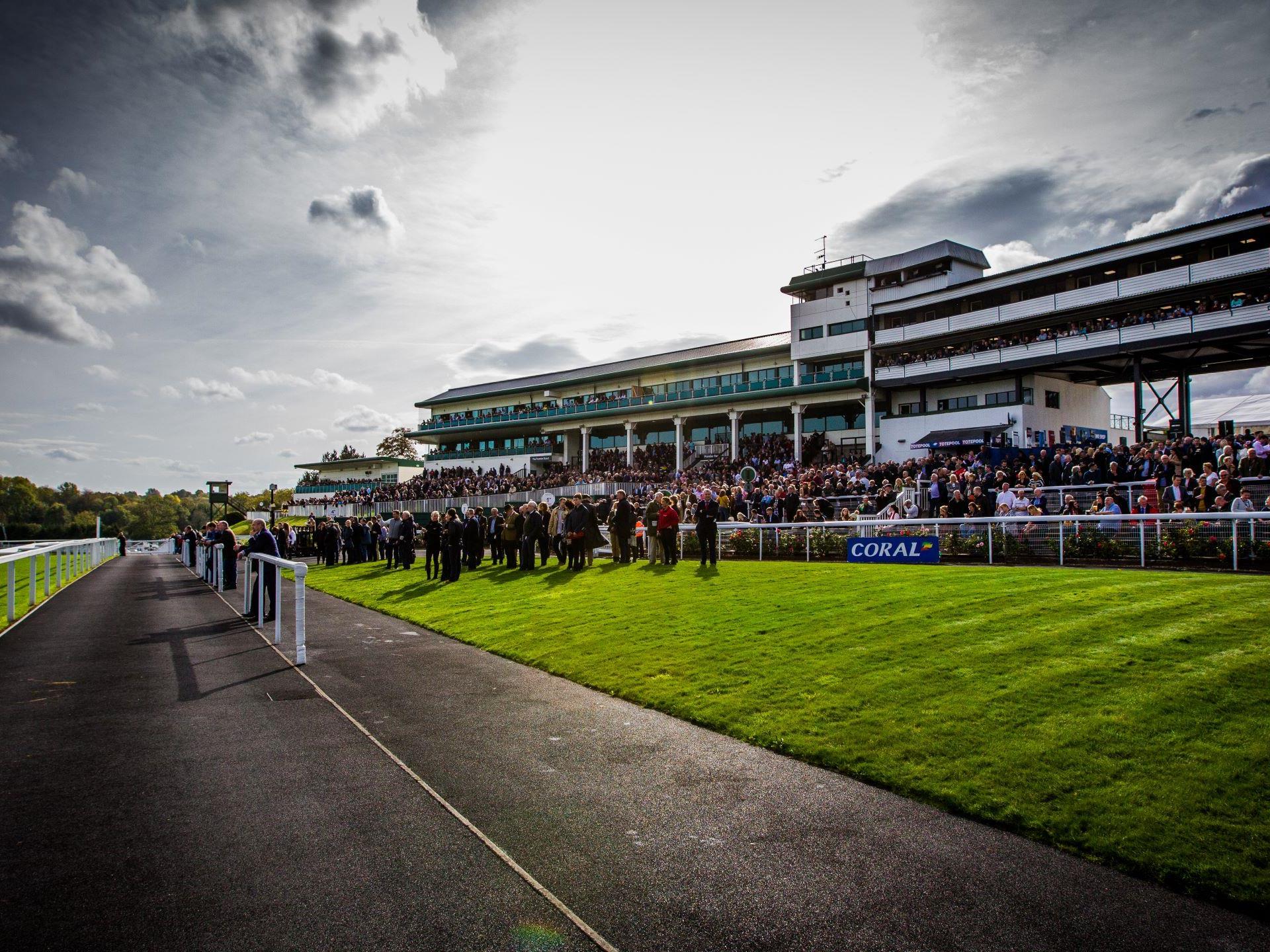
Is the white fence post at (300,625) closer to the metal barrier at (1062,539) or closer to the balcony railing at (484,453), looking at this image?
the metal barrier at (1062,539)

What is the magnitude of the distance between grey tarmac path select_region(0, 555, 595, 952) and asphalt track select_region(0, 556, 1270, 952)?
0.8 inches

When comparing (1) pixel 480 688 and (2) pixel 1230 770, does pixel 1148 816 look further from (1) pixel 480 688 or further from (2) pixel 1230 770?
(1) pixel 480 688

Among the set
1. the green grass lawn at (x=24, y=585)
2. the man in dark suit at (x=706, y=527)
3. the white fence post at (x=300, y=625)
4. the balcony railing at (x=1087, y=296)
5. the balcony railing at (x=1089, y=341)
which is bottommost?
the green grass lawn at (x=24, y=585)

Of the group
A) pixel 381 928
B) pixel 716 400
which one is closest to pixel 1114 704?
pixel 381 928

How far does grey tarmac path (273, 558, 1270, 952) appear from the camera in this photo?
3.41 m

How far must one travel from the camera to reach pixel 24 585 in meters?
20.7

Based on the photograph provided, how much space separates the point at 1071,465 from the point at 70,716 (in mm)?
23306

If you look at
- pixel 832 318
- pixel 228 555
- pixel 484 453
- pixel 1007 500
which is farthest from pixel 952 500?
pixel 484 453

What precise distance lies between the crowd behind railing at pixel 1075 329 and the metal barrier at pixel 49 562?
37998 mm

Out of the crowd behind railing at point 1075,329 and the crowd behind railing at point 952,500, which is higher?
the crowd behind railing at point 1075,329

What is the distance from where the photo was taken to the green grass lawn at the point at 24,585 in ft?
50.0

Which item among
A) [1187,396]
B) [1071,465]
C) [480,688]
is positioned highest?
[1187,396]

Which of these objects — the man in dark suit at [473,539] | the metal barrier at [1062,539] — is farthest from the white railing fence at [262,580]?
the metal barrier at [1062,539]

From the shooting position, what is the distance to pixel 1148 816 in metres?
4.36
